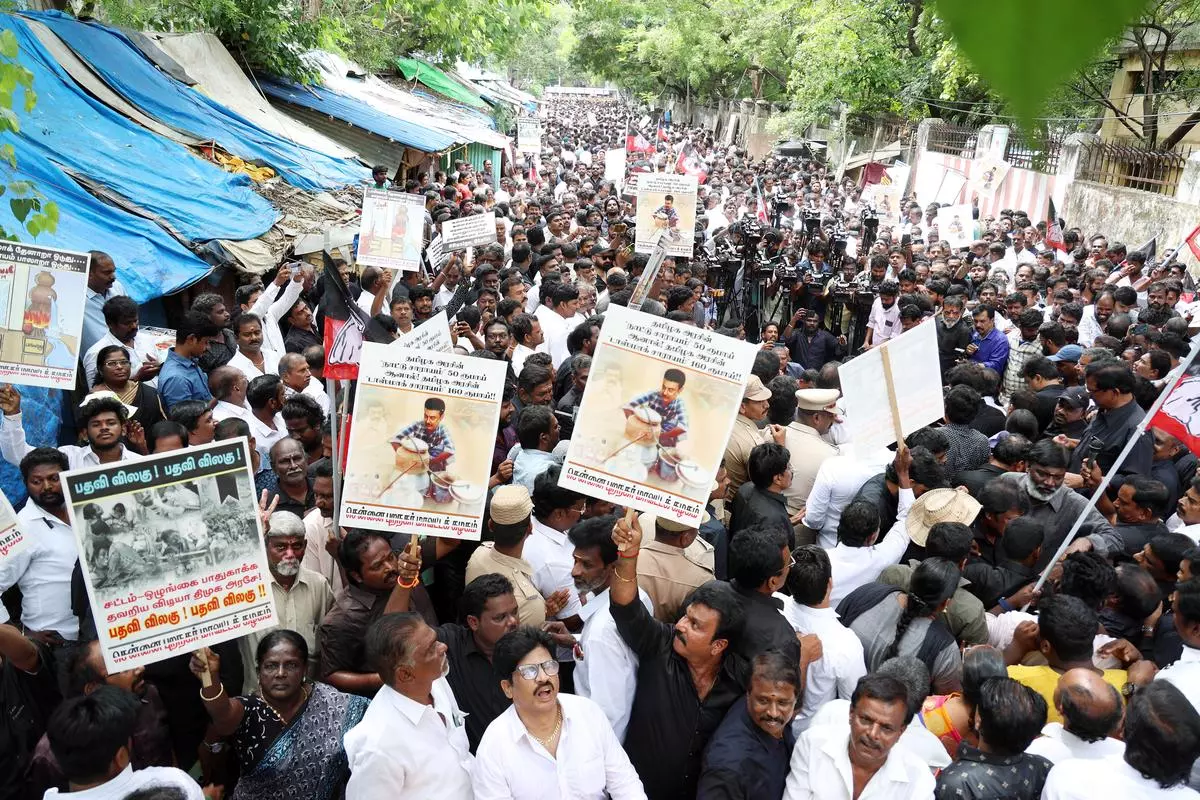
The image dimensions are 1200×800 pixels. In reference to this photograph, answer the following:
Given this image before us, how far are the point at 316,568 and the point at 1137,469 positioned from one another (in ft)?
14.4

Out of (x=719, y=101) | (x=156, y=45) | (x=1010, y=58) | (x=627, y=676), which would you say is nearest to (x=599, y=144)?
(x=719, y=101)

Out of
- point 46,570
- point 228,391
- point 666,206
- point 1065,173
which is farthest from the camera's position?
point 1065,173

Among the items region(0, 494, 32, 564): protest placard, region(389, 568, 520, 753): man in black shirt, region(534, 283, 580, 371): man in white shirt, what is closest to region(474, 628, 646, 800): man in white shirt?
region(389, 568, 520, 753): man in black shirt

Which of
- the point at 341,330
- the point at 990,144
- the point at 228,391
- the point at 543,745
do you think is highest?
the point at 990,144

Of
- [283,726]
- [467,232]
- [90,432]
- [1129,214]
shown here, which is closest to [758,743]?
[283,726]

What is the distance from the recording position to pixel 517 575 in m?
3.78

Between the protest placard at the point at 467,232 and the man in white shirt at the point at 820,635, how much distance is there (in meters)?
5.87

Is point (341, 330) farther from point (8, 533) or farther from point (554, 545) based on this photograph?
point (8, 533)

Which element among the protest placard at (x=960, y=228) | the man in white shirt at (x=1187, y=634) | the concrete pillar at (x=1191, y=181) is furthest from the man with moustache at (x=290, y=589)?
the concrete pillar at (x=1191, y=181)

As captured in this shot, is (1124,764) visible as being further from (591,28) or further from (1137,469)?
(591,28)

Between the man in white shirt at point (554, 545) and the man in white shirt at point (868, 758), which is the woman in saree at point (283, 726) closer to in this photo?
the man in white shirt at point (554, 545)

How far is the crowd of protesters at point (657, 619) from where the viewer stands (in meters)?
2.86

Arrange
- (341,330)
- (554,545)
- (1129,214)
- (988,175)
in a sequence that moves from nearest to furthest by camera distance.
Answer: (554,545), (341,330), (1129,214), (988,175)

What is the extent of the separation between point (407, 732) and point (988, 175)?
1768cm
